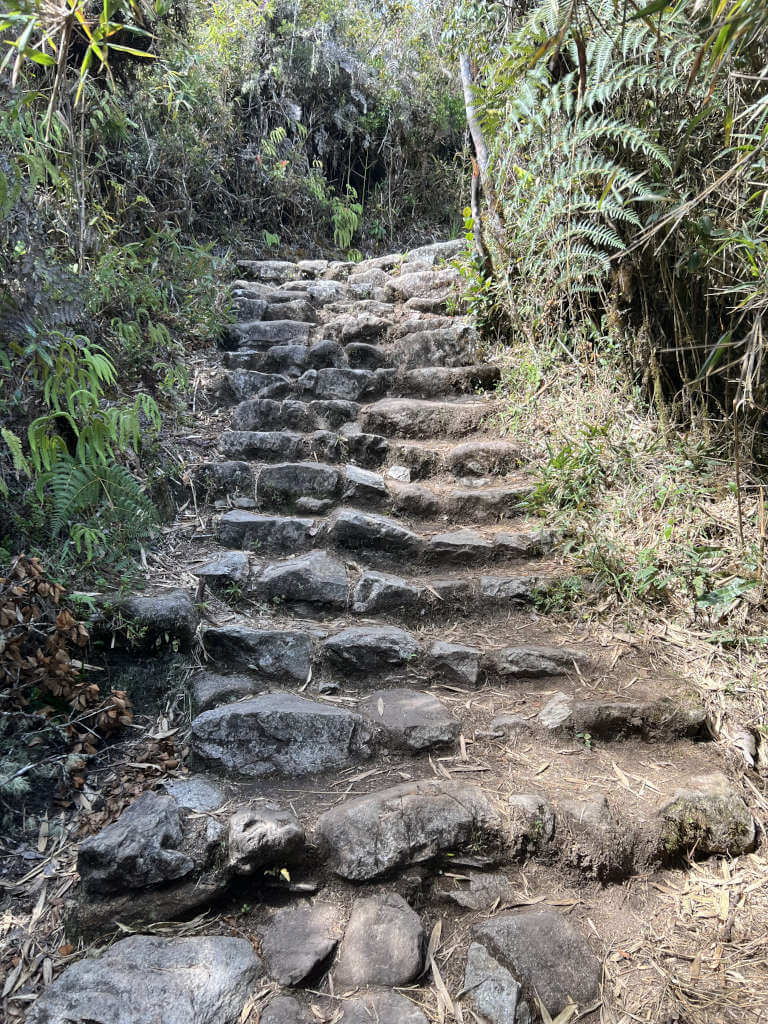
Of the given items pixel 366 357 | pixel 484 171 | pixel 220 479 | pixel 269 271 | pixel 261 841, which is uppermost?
pixel 484 171

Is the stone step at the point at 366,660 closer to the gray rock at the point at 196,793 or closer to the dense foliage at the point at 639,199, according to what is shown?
the gray rock at the point at 196,793

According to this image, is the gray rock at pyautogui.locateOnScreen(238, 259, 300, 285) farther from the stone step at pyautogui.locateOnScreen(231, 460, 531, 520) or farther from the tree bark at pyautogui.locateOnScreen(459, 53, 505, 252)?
the stone step at pyautogui.locateOnScreen(231, 460, 531, 520)

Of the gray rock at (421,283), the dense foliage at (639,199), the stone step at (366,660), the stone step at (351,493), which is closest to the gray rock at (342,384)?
the stone step at (351,493)

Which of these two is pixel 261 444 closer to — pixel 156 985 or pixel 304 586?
pixel 304 586

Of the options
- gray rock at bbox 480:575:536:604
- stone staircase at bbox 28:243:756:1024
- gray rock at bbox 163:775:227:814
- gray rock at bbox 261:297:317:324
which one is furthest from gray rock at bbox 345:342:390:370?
gray rock at bbox 163:775:227:814

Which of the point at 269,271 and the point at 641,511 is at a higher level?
the point at 269,271

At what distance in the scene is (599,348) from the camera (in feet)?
11.3

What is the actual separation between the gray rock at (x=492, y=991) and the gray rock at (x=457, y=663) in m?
0.93

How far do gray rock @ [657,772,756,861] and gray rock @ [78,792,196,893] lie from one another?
52.2 inches

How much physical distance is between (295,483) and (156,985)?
7.11 feet

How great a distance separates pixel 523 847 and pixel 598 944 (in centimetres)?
27

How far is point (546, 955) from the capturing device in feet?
5.04

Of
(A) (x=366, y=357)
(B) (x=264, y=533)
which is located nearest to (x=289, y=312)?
(A) (x=366, y=357)

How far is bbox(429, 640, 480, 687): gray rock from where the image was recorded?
2361 mm
